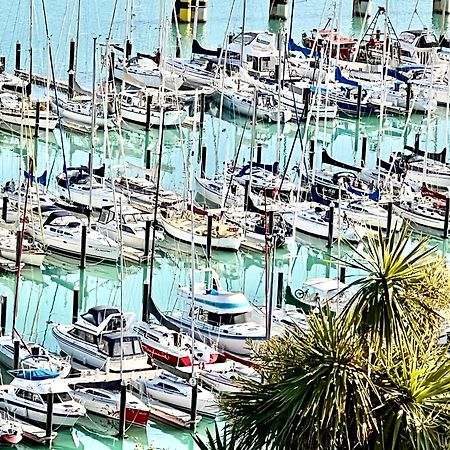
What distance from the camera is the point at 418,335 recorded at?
39.3 ft

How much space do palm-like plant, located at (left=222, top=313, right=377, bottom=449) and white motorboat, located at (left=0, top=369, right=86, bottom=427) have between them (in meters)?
13.4

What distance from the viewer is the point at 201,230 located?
37.1 m

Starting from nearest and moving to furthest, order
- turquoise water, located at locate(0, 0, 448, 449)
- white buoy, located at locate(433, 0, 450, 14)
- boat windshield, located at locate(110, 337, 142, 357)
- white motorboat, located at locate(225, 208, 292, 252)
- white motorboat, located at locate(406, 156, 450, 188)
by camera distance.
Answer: boat windshield, located at locate(110, 337, 142, 357) → turquoise water, located at locate(0, 0, 448, 449) → white motorboat, located at locate(225, 208, 292, 252) → white motorboat, located at locate(406, 156, 450, 188) → white buoy, located at locate(433, 0, 450, 14)

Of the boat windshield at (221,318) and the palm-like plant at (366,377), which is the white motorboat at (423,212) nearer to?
the boat windshield at (221,318)

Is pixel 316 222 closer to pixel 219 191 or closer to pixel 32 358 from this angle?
pixel 219 191

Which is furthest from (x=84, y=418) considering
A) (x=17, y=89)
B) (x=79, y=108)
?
(x=17, y=89)

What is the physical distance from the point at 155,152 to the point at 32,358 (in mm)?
19526

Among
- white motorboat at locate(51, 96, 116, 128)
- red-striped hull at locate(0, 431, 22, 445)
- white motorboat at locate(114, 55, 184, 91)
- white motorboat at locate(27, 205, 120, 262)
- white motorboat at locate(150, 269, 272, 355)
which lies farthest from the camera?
white motorboat at locate(114, 55, 184, 91)

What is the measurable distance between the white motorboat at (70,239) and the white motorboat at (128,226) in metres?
0.46

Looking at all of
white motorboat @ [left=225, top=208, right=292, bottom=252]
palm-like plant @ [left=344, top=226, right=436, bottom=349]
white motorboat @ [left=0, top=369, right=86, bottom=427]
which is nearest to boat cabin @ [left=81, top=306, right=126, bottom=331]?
white motorboat @ [left=0, top=369, right=86, bottom=427]

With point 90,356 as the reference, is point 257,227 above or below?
above

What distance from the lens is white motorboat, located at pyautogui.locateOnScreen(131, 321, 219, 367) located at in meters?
27.6

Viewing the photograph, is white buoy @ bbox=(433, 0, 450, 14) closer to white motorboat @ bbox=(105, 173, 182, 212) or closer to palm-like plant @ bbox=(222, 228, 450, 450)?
white motorboat @ bbox=(105, 173, 182, 212)

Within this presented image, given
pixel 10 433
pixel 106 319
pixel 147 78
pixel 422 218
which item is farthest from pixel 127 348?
pixel 147 78
